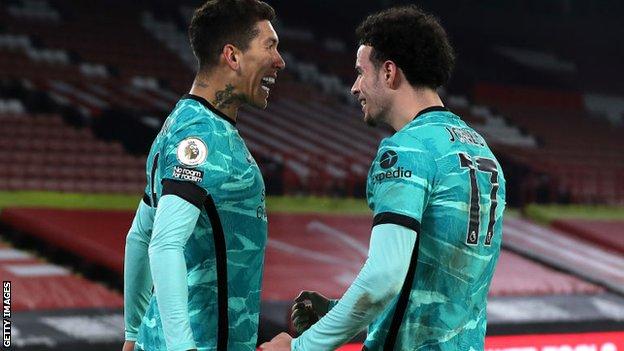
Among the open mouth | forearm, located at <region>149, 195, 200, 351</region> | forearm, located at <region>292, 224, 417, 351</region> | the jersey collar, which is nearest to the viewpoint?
forearm, located at <region>292, 224, 417, 351</region>

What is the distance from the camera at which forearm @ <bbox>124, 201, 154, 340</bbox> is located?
9.74ft

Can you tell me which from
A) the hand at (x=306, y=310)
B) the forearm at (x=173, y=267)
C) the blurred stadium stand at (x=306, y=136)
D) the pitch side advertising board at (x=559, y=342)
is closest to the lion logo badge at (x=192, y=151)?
the forearm at (x=173, y=267)

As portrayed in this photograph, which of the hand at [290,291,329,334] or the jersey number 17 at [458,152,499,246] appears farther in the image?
the hand at [290,291,329,334]

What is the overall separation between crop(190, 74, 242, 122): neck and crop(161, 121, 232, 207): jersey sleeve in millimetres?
124

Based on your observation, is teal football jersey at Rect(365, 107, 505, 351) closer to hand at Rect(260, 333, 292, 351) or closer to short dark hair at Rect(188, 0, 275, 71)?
hand at Rect(260, 333, 292, 351)

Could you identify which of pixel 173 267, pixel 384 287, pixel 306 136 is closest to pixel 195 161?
pixel 173 267

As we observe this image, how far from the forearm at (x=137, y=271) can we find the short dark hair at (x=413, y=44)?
0.89m

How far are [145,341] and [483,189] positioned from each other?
1019mm

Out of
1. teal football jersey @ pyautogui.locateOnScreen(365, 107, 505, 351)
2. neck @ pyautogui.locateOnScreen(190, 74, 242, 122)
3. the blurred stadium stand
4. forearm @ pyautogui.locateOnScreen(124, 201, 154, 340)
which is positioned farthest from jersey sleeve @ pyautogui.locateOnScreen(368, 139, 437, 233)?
the blurred stadium stand

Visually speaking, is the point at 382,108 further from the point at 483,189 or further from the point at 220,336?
the point at 220,336

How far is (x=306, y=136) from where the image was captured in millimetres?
17062

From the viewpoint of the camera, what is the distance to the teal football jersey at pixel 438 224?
2391 mm

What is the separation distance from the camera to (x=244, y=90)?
9.48 ft

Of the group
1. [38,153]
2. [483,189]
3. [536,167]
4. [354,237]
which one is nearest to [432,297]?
[483,189]
